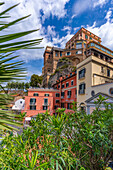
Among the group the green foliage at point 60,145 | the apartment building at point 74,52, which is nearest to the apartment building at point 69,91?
the green foliage at point 60,145

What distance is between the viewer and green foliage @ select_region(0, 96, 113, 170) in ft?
6.59

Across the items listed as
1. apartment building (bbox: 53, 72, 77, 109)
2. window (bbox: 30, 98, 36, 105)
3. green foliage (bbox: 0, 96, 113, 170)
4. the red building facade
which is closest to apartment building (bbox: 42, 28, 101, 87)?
the red building facade

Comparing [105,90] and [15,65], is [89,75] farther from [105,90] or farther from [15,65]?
[15,65]

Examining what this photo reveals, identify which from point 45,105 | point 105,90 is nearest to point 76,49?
point 45,105

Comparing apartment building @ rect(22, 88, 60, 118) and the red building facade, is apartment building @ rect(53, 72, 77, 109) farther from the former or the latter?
apartment building @ rect(22, 88, 60, 118)

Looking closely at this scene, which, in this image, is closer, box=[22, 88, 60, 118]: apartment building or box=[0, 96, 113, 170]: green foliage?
box=[0, 96, 113, 170]: green foliage

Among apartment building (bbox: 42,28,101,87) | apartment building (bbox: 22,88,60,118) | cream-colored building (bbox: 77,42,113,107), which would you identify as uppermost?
apartment building (bbox: 42,28,101,87)

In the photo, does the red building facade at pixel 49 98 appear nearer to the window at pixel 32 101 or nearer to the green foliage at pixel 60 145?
the window at pixel 32 101

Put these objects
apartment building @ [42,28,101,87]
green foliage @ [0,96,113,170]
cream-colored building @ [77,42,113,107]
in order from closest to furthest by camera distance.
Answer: green foliage @ [0,96,113,170] < cream-colored building @ [77,42,113,107] < apartment building @ [42,28,101,87]

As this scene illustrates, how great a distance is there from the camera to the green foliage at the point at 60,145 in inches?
79.0

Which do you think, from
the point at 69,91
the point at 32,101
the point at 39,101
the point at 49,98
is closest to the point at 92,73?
the point at 69,91

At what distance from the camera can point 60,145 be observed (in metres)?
2.25

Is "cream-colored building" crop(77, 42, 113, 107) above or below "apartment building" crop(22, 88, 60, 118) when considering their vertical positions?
above

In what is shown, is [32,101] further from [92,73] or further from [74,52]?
[74,52]
